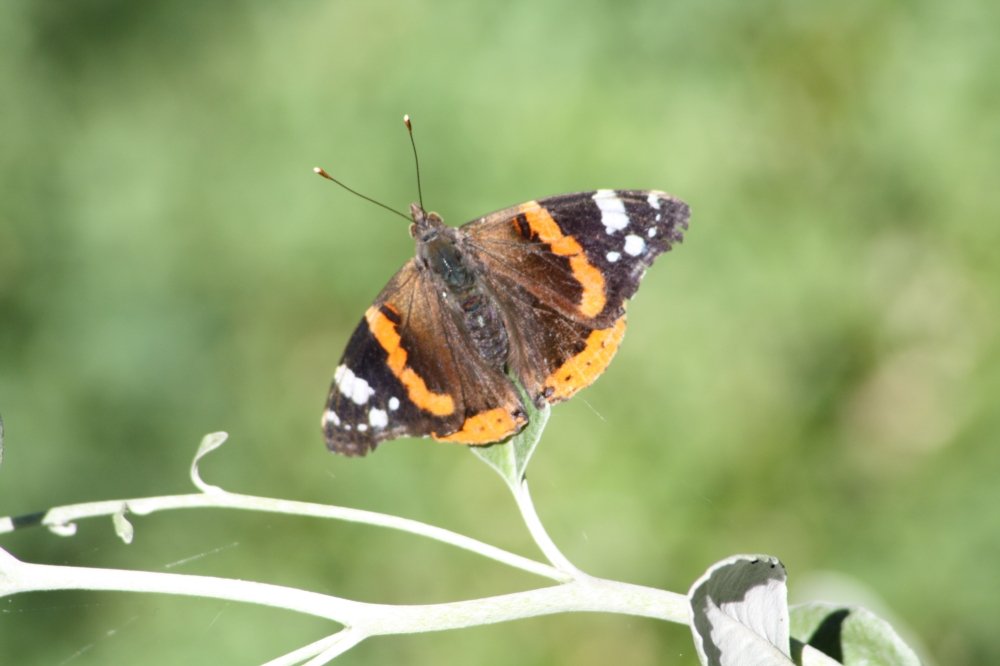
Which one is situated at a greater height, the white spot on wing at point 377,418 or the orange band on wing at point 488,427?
the white spot on wing at point 377,418

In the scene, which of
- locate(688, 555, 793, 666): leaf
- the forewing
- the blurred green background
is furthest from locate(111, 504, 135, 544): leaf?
the blurred green background

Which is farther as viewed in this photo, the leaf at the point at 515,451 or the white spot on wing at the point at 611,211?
the white spot on wing at the point at 611,211

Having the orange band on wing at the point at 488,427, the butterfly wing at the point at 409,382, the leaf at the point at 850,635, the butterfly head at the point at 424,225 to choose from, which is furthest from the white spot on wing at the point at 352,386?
the leaf at the point at 850,635

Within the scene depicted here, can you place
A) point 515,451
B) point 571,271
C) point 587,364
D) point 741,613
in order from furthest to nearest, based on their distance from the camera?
point 571,271, point 587,364, point 515,451, point 741,613

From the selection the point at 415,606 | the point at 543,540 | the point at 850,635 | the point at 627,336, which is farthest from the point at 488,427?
the point at 627,336

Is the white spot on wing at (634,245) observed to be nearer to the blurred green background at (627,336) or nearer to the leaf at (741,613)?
the leaf at (741,613)

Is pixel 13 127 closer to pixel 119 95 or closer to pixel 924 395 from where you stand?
pixel 119 95

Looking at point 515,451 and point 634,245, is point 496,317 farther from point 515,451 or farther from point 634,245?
point 515,451

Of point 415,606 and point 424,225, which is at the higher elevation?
point 424,225
